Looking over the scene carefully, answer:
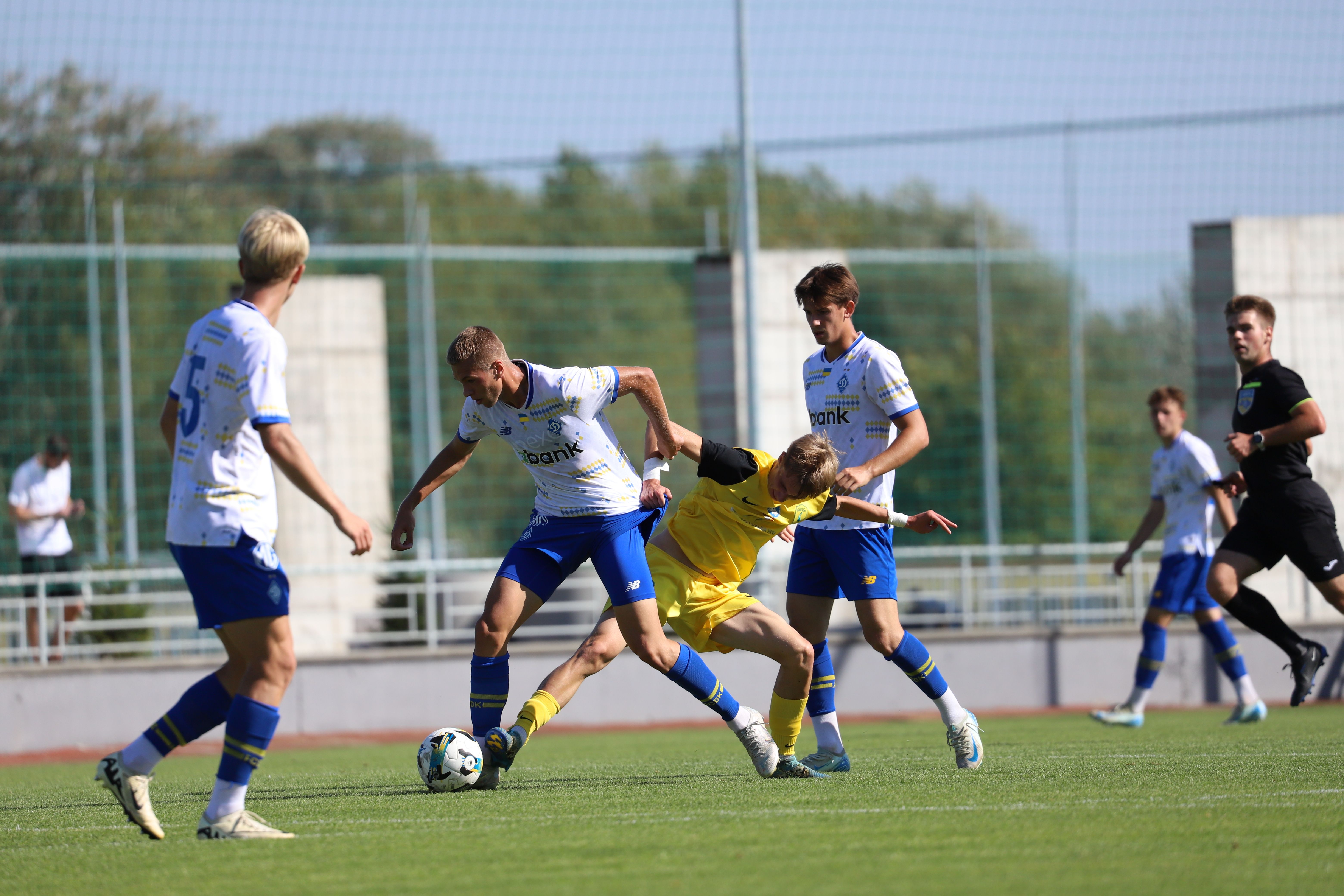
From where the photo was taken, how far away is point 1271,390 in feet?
25.9

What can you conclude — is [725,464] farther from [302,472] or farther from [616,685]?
[616,685]

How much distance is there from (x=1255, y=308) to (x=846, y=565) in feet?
10.3

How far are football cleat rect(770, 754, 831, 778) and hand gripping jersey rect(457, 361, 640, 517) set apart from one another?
130 centimetres

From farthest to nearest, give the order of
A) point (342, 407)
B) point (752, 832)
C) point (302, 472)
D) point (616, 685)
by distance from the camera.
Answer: point (342, 407) < point (616, 685) < point (752, 832) < point (302, 472)

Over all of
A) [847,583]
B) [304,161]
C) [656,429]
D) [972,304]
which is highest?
[304,161]

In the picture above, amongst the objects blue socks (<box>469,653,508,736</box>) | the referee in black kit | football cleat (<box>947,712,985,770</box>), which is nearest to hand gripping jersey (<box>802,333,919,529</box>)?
football cleat (<box>947,712,985,770</box>)

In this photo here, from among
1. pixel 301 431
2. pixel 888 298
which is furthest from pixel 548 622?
pixel 888 298

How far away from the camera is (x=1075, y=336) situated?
60.4ft

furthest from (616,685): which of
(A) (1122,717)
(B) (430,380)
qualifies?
(B) (430,380)

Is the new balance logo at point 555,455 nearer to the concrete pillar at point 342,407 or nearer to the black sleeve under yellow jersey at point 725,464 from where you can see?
the black sleeve under yellow jersey at point 725,464

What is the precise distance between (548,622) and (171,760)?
6.76 meters

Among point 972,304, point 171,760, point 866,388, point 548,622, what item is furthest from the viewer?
point 972,304

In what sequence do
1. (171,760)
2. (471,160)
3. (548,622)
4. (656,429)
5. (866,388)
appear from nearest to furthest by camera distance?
1. (656,429)
2. (866,388)
3. (171,760)
4. (548,622)
5. (471,160)

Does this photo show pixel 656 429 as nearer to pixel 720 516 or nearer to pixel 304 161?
pixel 720 516
